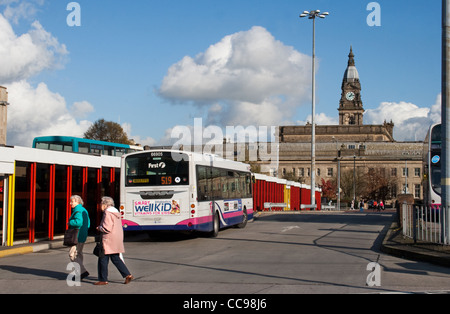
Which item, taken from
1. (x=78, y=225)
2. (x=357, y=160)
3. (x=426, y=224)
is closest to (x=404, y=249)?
(x=426, y=224)

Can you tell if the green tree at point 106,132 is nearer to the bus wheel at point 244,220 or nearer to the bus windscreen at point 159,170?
the bus wheel at point 244,220

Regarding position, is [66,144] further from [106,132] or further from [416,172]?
[416,172]

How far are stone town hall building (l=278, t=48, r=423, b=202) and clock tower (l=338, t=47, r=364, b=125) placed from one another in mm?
18789

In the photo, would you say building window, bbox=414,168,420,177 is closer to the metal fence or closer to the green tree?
the green tree

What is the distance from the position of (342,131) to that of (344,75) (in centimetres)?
3378

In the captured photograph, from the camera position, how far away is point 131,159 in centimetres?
2002

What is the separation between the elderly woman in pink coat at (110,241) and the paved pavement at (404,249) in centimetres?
626

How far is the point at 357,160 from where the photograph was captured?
4877 inches

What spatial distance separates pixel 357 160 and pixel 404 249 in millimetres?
110837

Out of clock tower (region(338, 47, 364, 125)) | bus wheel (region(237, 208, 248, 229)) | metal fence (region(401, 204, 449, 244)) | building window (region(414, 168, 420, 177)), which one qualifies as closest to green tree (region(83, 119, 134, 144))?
bus wheel (region(237, 208, 248, 229))

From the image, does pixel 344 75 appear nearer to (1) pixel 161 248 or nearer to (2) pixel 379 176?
(2) pixel 379 176

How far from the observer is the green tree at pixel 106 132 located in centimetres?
7794

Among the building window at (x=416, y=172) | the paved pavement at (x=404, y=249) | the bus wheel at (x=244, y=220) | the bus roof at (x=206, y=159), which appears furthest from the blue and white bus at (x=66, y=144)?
the building window at (x=416, y=172)

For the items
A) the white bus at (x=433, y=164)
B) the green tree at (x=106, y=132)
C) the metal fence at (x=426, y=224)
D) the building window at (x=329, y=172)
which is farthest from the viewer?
the building window at (x=329, y=172)
